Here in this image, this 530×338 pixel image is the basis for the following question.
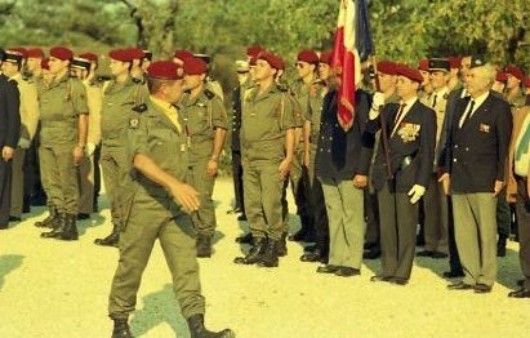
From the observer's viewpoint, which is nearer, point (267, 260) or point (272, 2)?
point (267, 260)

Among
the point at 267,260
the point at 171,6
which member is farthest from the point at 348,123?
the point at 171,6

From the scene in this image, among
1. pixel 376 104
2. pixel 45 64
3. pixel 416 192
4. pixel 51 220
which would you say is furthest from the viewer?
pixel 45 64

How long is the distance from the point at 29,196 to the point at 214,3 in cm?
1950

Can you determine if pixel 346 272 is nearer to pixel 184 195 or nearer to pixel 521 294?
pixel 521 294

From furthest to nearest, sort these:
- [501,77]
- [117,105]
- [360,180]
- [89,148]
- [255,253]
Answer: [501,77] < [89,148] < [117,105] < [255,253] < [360,180]

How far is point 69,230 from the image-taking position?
12.6m

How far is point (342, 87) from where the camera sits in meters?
10.1

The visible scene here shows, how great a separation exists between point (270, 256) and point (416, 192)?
1.79 metres

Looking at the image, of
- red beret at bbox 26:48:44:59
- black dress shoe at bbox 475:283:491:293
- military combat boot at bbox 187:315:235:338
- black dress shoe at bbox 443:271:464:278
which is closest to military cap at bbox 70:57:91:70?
red beret at bbox 26:48:44:59

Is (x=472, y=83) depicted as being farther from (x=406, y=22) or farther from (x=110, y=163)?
(x=406, y=22)

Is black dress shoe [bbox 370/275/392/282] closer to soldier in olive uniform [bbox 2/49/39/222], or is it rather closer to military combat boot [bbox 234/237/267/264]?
military combat boot [bbox 234/237/267/264]

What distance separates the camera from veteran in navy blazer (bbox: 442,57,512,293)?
9789mm

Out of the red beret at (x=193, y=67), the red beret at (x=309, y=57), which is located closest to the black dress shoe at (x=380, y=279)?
the red beret at (x=193, y=67)

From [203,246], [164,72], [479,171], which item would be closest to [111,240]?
[203,246]
